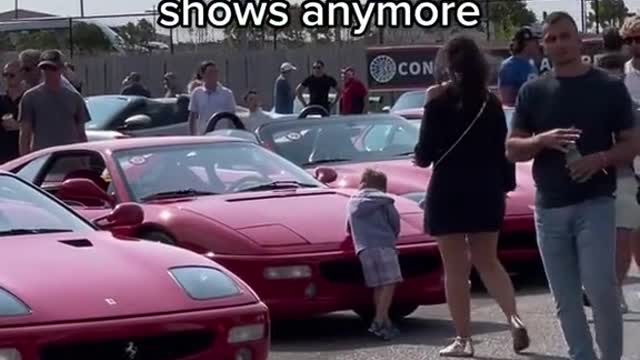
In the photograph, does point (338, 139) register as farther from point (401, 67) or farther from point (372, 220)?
point (401, 67)

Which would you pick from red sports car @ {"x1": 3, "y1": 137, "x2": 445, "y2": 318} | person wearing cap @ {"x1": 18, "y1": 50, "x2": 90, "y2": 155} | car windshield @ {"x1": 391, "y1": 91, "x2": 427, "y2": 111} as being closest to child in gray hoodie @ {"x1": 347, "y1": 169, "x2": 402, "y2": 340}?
red sports car @ {"x1": 3, "y1": 137, "x2": 445, "y2": 318}

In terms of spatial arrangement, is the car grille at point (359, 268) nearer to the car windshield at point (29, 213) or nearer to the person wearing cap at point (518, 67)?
the car windshield at point (29, 213)

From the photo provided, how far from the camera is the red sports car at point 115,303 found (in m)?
6.39

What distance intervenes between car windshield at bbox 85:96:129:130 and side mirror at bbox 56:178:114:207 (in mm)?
10907

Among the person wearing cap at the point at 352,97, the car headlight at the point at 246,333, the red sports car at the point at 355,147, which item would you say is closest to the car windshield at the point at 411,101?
the person wearing cap at the point at 352,97

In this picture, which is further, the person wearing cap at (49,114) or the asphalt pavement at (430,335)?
the person wearing cap at (49,114)

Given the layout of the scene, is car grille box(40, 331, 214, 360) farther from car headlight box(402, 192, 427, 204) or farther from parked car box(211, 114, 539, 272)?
parked car box(211, 114, 539, 272)

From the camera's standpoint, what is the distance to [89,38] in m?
41.1

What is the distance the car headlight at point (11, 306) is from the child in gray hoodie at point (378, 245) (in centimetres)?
312

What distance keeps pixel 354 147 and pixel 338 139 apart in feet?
0.50

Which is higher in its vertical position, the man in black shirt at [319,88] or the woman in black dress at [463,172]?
the woman in black dress at [463,172]

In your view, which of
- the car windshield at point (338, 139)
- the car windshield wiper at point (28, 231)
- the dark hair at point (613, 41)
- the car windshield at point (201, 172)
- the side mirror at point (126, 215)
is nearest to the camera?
the car windshield wiper at point (28, 231)

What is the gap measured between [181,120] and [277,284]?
41.7 feet

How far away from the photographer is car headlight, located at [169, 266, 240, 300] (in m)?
Result: 6.91
